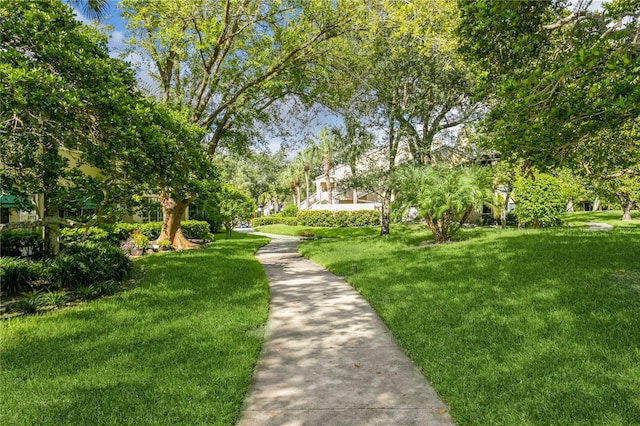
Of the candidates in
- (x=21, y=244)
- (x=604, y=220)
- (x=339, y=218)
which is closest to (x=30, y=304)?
(x=21, y=244)

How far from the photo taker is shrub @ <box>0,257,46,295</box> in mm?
7367

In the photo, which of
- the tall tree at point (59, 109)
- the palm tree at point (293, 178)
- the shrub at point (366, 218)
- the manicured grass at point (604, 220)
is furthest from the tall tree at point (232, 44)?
the palm tree at point (293, 178)

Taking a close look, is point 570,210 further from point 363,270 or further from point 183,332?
point 183,332

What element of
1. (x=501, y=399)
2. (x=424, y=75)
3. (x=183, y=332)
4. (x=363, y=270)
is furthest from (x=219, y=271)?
(x=424, y=75)

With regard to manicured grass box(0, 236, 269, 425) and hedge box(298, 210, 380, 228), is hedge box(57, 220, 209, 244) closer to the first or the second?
manicured grass box(0, 236, 269, 425)

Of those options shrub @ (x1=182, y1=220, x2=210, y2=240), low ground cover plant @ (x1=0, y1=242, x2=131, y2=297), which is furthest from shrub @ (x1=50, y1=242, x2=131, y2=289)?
shrub @ (x1=182, y1=220, x2=210, y2=240)

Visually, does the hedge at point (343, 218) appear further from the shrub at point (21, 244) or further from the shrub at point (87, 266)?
the shrub at point (87, 266)

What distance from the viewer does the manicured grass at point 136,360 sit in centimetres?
329

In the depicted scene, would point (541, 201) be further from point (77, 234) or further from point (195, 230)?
point (77, 234)

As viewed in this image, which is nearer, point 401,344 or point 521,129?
point 401,344

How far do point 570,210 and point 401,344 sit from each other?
57.1m

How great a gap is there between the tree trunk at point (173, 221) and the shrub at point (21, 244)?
551 cm

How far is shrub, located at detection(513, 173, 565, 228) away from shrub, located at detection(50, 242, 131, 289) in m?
16.6

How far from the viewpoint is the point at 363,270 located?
10203mm
